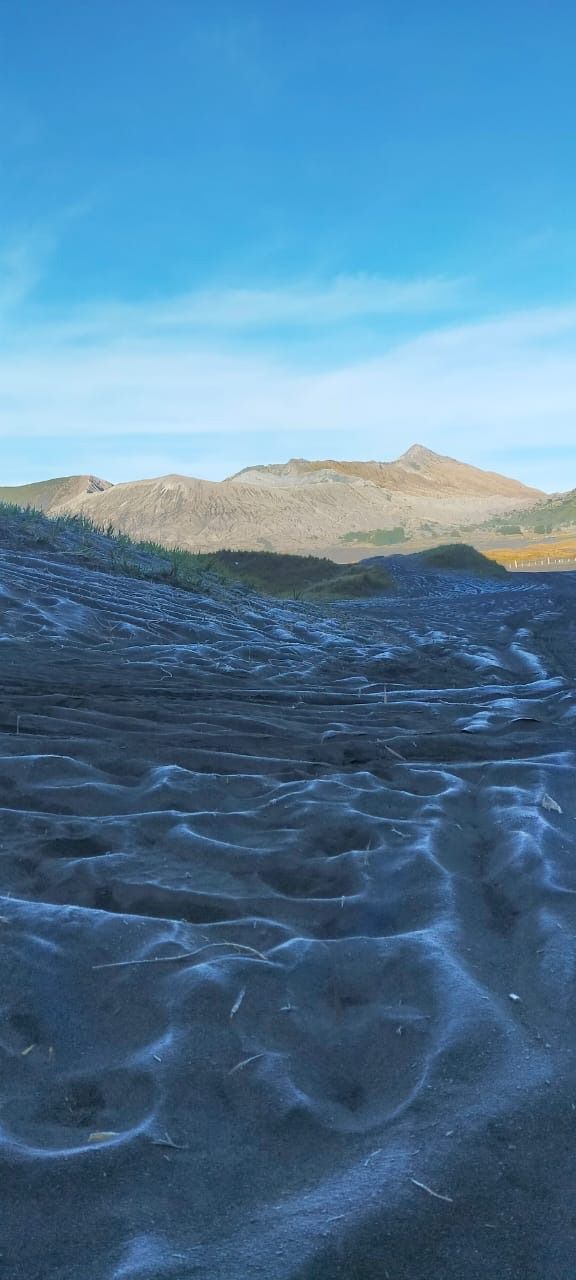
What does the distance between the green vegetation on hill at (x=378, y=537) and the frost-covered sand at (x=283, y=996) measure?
56670 millimetres

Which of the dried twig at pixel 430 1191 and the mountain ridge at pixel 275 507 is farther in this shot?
the mountain ridge at pixel 275 507

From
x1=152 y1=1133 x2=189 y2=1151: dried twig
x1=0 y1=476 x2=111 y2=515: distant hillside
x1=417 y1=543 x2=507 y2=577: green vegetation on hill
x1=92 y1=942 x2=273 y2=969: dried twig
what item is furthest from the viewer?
x1=0 y1=476 x2=111 y2=515: distant hillside

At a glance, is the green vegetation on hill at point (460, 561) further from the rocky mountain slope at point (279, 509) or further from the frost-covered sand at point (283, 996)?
the frost-covered sand at point (283, 996)

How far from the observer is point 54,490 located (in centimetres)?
8438

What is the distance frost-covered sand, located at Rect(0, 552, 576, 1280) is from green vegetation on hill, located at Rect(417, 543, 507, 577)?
86.7 ft

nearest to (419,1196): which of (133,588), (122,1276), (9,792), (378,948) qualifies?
(122,1276)

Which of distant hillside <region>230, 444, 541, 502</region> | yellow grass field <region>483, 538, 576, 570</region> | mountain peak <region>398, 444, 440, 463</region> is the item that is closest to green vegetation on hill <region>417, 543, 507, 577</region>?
yellow grass field <region>483, 538, 576, 570</region>

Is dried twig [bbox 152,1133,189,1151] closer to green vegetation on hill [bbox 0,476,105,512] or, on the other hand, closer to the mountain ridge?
the mountain ridge

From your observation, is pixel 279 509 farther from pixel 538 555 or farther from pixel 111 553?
pixel 111 553

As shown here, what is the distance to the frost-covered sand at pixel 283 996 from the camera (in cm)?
191

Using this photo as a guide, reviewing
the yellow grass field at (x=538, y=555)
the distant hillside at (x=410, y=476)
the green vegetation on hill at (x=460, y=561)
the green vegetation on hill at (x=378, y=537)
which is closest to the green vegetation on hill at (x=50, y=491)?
the distant hillside at (x=410, y=476)

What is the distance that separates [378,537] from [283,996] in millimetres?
61529

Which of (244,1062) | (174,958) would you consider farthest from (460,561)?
(244,1062)

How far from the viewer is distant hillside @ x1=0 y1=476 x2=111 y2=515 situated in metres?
81.0
